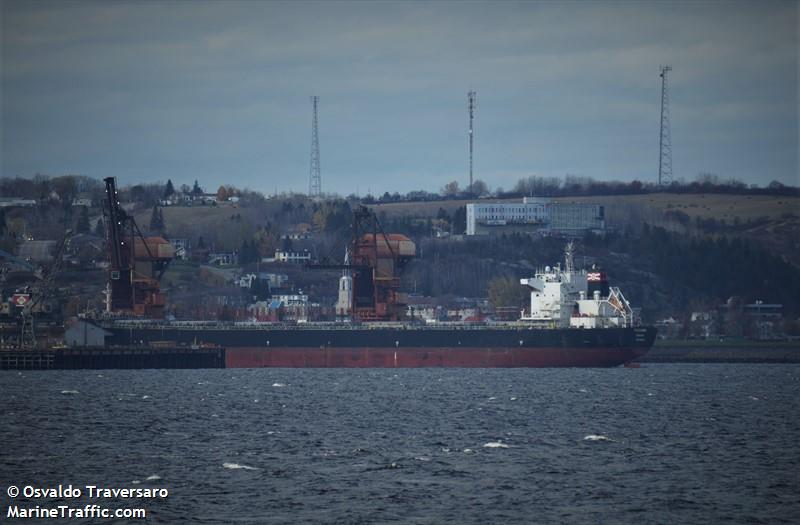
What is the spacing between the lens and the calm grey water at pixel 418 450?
39.9 metres

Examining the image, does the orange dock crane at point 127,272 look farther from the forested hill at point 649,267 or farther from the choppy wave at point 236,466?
the choppy wave at point 236,466

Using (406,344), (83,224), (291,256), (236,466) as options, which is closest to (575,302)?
(406,344)

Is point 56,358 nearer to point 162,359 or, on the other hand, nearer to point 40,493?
point 162,359

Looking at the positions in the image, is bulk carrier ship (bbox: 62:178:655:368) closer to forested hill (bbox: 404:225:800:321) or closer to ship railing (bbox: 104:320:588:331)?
ship railing (bbox: 104:320:588:331)

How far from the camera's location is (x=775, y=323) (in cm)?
15812

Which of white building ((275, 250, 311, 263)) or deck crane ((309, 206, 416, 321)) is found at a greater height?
white building ((275, 250, 311, 263))

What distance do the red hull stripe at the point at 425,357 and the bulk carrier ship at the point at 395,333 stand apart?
0.07 meters

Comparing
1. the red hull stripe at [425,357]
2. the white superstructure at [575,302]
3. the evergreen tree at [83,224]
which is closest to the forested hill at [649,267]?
the evergreen tree at [83,224]

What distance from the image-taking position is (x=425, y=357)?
343 feet

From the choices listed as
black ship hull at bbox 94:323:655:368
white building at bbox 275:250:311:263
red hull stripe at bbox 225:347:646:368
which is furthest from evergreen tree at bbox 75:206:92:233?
red hull stripe at bbox 225:347:646:368

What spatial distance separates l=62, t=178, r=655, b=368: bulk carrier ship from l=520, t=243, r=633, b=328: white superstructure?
0.07 meters

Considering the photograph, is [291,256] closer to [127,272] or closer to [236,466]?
[127,272]

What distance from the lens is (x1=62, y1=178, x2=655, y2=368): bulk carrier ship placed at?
337ft

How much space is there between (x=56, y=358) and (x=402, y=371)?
23.6 m
